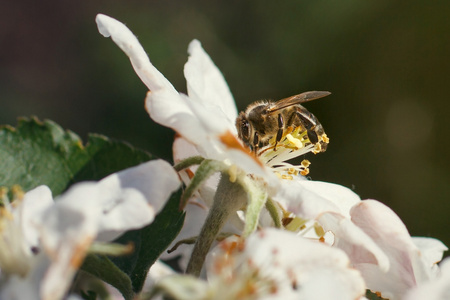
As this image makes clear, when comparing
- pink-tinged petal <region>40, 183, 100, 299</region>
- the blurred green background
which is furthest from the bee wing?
the blurred green background

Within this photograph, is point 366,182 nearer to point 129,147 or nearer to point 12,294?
point 129,147

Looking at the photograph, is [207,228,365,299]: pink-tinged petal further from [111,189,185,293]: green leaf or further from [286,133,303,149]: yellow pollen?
[286,133,303,149]: yellow pollen

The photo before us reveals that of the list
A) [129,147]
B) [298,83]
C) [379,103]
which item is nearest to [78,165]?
[129,147]

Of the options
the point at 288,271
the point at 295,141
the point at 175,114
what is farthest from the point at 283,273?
the point at 295,141

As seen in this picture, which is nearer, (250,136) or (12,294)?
(12,294)

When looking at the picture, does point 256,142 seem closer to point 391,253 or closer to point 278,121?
point 278,121
